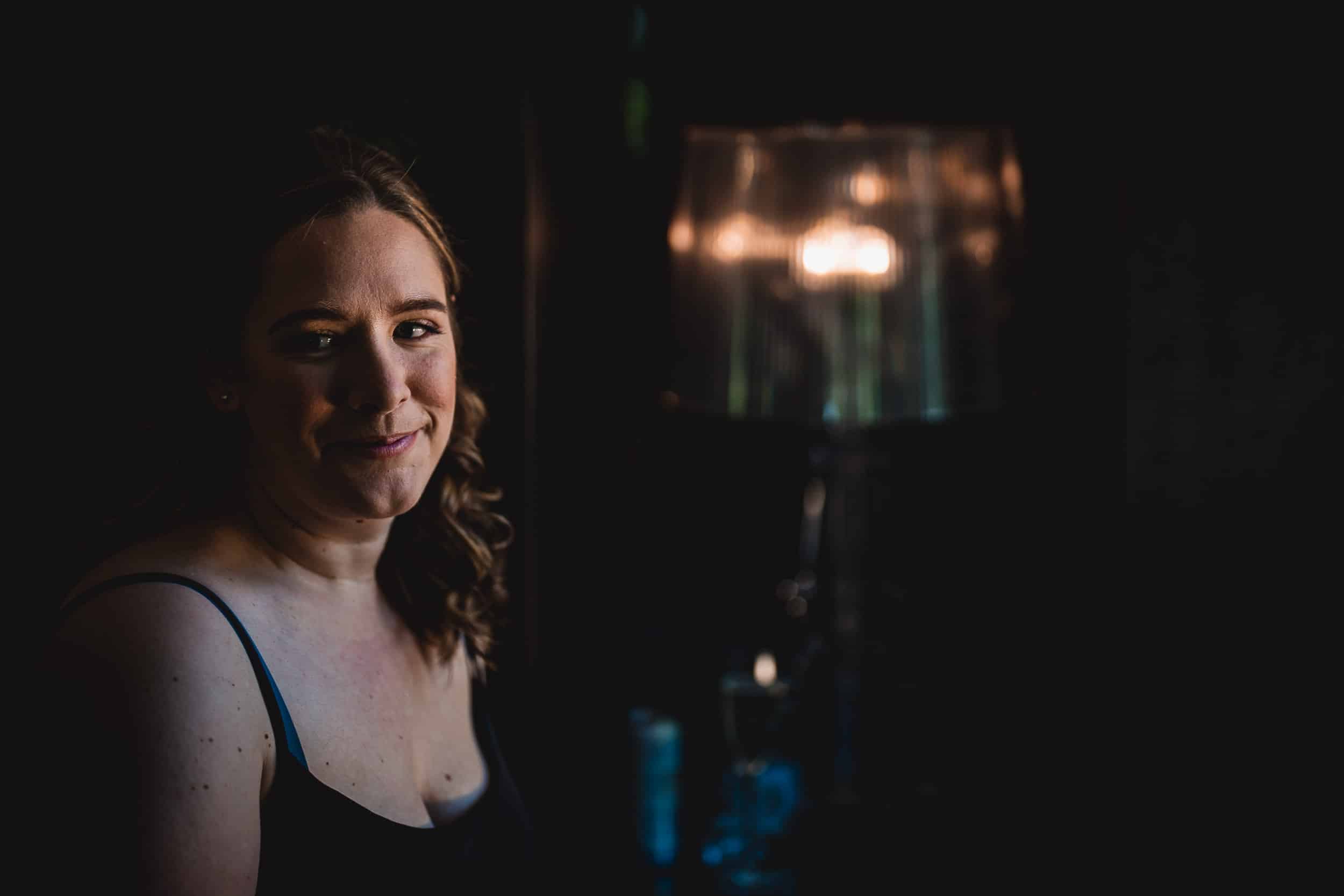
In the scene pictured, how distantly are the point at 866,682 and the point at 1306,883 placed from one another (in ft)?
2.41

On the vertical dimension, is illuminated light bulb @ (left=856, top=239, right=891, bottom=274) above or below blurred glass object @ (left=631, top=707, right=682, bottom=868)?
above

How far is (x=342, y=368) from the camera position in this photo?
0.73 meters

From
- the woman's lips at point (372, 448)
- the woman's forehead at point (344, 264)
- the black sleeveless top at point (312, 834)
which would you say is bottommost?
the black sleeveless top at point (312, 834)

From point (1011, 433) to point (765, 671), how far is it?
24.7 inches

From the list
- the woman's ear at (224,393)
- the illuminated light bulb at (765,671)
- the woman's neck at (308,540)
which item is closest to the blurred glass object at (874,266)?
the illuminated light bulb at (765,671)

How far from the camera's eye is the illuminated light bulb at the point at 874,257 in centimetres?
138

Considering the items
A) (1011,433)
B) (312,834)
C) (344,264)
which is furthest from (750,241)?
(312,834)

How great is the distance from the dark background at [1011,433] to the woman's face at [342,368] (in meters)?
0.31

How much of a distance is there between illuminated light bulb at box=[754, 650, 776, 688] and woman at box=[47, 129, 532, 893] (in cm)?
74

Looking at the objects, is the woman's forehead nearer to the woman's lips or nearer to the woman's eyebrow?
the woman's eyebrow

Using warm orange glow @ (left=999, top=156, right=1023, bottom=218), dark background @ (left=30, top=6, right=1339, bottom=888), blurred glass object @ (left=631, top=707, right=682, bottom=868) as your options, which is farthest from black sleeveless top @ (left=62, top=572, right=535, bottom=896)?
warm orange glow @ (left=999, top=156, right=1023, bottom=218)

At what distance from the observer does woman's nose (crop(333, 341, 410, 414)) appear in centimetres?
73

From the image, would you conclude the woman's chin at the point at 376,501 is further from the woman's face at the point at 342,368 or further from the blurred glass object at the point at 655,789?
the blurred glass object at the point at 655,789

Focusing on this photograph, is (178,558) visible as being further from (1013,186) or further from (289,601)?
(1013,186)
